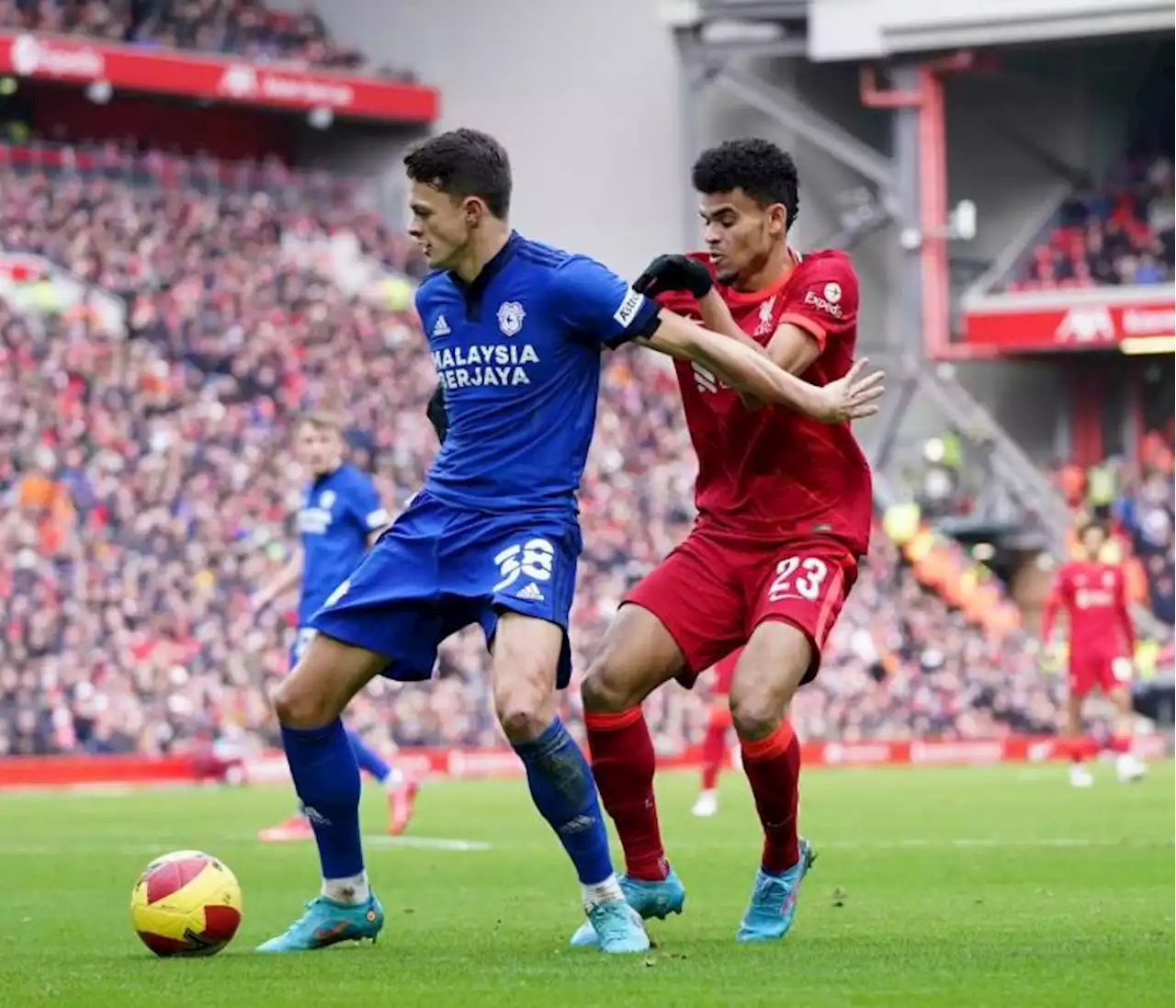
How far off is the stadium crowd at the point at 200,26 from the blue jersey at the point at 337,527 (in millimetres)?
24459

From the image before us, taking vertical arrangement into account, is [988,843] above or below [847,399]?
below

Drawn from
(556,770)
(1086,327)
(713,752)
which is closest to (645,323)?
(556,770)

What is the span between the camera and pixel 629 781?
30.5 feet

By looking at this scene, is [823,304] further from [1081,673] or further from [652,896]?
[1081,673]

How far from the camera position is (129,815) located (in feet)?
65.7

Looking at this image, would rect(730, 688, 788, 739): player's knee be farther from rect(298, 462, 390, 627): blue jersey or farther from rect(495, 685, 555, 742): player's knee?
rect(298, 462, 390, 627): blue jersey

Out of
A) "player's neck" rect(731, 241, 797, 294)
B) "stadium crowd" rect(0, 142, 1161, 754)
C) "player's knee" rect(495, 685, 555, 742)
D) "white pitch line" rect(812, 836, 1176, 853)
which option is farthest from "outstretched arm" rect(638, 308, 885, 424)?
"stadium crowd" rect(0, 142, 1161, 754)

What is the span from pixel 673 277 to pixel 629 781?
186 centimetres

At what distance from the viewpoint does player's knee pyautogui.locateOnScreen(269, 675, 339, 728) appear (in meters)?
8.70

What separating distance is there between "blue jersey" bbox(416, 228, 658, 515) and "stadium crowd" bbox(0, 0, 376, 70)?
3156cm

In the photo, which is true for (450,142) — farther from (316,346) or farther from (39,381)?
(316,346)

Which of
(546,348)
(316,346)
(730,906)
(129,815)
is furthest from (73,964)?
(316,346)

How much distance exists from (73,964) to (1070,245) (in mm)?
33879

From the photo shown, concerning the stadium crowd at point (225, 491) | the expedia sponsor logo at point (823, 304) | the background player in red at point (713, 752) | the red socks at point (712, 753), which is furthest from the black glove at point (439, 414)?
the stadium crowd at point (225, 491)
